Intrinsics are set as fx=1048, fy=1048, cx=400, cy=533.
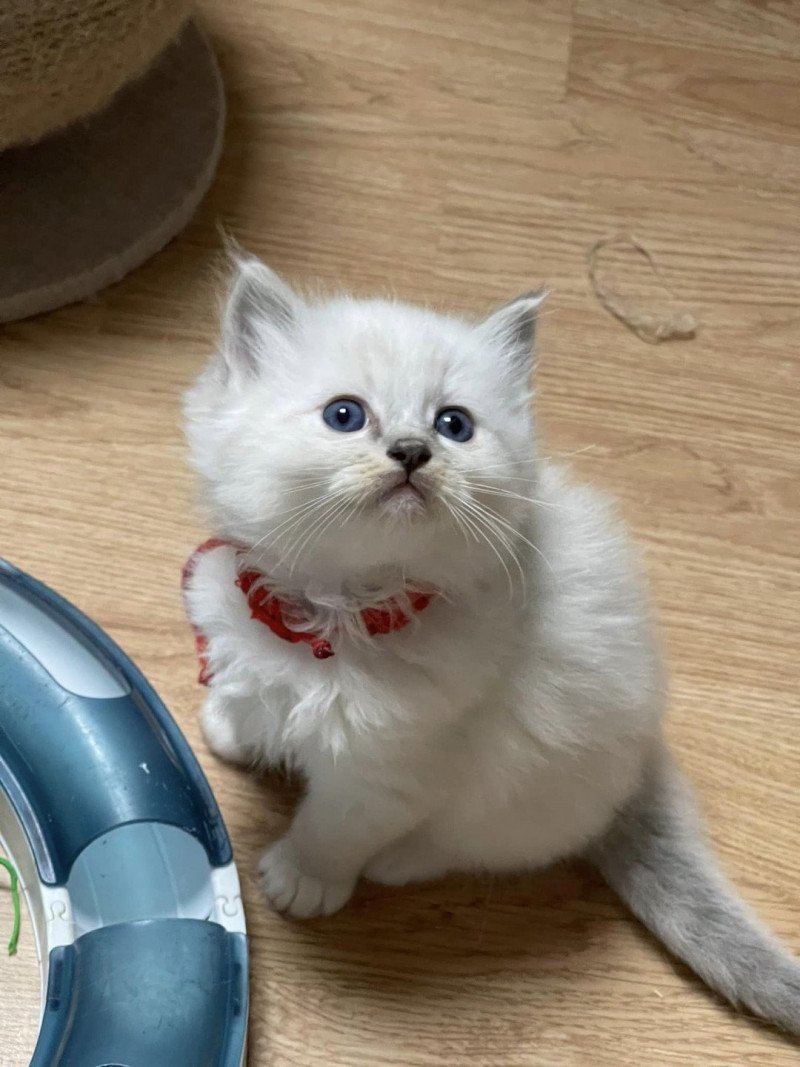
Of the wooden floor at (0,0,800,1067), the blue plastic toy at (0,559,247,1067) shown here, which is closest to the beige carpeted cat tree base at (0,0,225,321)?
the wooden floor at (0,0,800,1067)

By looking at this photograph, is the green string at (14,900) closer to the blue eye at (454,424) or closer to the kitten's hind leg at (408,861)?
the kitten's hind leg at (408,861)

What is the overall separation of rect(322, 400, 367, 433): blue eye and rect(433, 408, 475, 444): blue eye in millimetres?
59

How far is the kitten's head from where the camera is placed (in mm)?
739

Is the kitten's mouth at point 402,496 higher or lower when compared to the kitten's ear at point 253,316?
lower

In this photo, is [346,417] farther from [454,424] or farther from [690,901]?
[690,901]

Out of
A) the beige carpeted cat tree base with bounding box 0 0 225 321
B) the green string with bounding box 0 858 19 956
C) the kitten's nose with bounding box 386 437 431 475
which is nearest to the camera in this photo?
the kitten's nose with bounding box 386 437 431 475

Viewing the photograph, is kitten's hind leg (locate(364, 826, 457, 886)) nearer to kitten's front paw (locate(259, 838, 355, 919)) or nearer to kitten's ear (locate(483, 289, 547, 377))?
kitten's front paw (locate(259, 838, 355, 919))

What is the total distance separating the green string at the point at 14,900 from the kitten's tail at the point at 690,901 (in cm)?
60

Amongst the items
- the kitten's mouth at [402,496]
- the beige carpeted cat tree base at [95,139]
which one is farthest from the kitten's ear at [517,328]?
the beige carpeted cat tree base at [95,139]

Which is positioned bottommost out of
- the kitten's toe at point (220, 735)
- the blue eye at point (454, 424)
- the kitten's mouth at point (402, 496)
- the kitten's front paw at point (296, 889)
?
the kitten's front paw at point (296, 889)

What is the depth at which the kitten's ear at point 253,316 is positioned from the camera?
83cm

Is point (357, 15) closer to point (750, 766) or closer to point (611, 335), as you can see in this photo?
point (611, 335)

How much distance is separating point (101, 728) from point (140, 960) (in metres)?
0.22

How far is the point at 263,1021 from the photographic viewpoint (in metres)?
1.07
